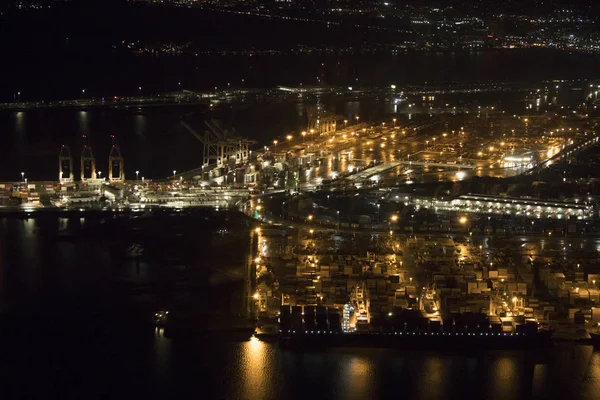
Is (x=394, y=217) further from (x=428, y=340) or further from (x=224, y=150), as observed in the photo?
(x=224, y=150)

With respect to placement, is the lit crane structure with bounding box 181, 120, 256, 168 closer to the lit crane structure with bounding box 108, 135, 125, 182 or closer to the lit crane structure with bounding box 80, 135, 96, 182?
the lit crane structure with bounding box 108, 135, 125, 182

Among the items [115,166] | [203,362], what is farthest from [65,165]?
[203,362]

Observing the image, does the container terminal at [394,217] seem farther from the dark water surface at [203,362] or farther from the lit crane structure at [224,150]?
the dark water surface at [203,362]

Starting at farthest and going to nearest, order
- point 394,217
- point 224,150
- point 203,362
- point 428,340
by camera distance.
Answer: point 224,150 → point 394,217 → point 428,340 → point 203,362

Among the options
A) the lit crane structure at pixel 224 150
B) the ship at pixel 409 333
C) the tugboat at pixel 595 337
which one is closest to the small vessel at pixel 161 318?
the ship at pixel 409 333

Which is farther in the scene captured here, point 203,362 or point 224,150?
point 224,150

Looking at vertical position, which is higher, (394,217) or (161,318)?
(394,217)

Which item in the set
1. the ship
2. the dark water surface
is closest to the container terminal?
the ship
